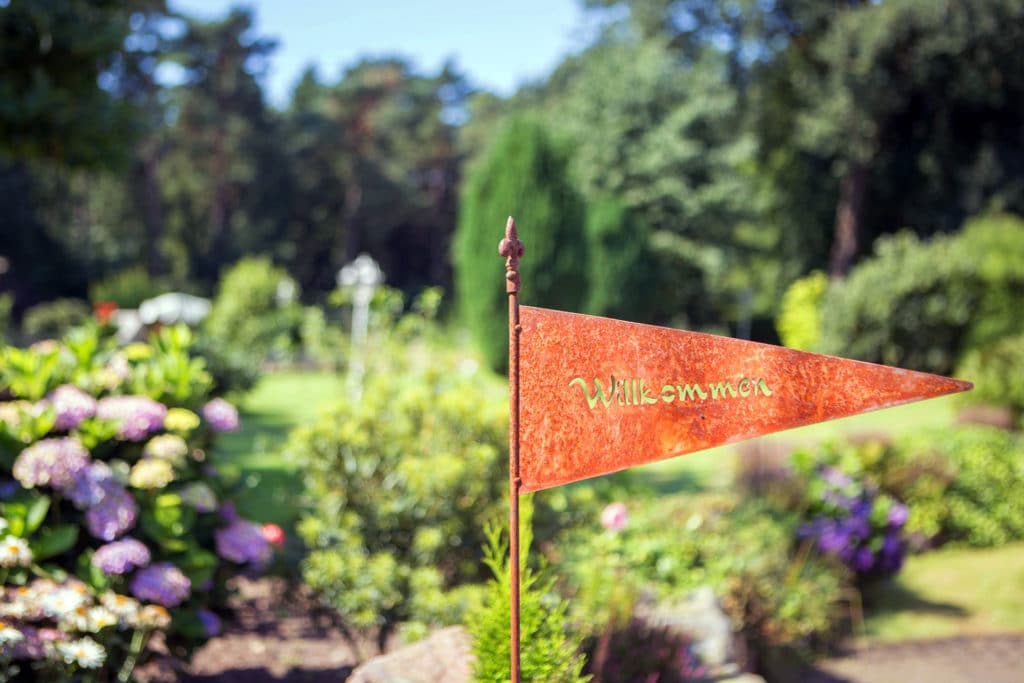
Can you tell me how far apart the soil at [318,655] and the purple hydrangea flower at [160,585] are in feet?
2.61

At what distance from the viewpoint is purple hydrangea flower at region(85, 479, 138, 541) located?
295cm

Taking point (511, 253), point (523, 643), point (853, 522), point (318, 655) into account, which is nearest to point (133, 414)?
point (318, 655)

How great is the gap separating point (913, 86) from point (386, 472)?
2070 cm

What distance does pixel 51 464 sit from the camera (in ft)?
9.37

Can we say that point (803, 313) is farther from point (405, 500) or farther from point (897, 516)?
point (405, 500)

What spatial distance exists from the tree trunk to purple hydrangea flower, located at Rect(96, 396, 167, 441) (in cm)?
2155

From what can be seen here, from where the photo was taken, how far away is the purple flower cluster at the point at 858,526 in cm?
547

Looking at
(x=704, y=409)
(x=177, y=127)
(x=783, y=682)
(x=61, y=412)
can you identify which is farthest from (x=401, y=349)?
(x=177, y=127)

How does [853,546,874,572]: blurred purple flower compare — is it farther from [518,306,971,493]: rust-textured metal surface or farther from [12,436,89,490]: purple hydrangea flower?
[12,436,89,490]: purple hydrangea flower

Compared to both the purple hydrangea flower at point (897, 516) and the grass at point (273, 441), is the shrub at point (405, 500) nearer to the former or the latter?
the grass at point (273, 441)

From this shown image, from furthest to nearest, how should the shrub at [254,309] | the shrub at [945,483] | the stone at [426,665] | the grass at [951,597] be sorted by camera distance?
the shrub at [254,309], the shrub at [945,483], the grass at [951,597], the stone at [426,665]

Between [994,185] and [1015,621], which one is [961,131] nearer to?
[994,185]

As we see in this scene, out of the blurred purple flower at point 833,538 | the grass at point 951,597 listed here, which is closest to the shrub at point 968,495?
the grass at point 951,597

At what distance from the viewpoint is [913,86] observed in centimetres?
2041
